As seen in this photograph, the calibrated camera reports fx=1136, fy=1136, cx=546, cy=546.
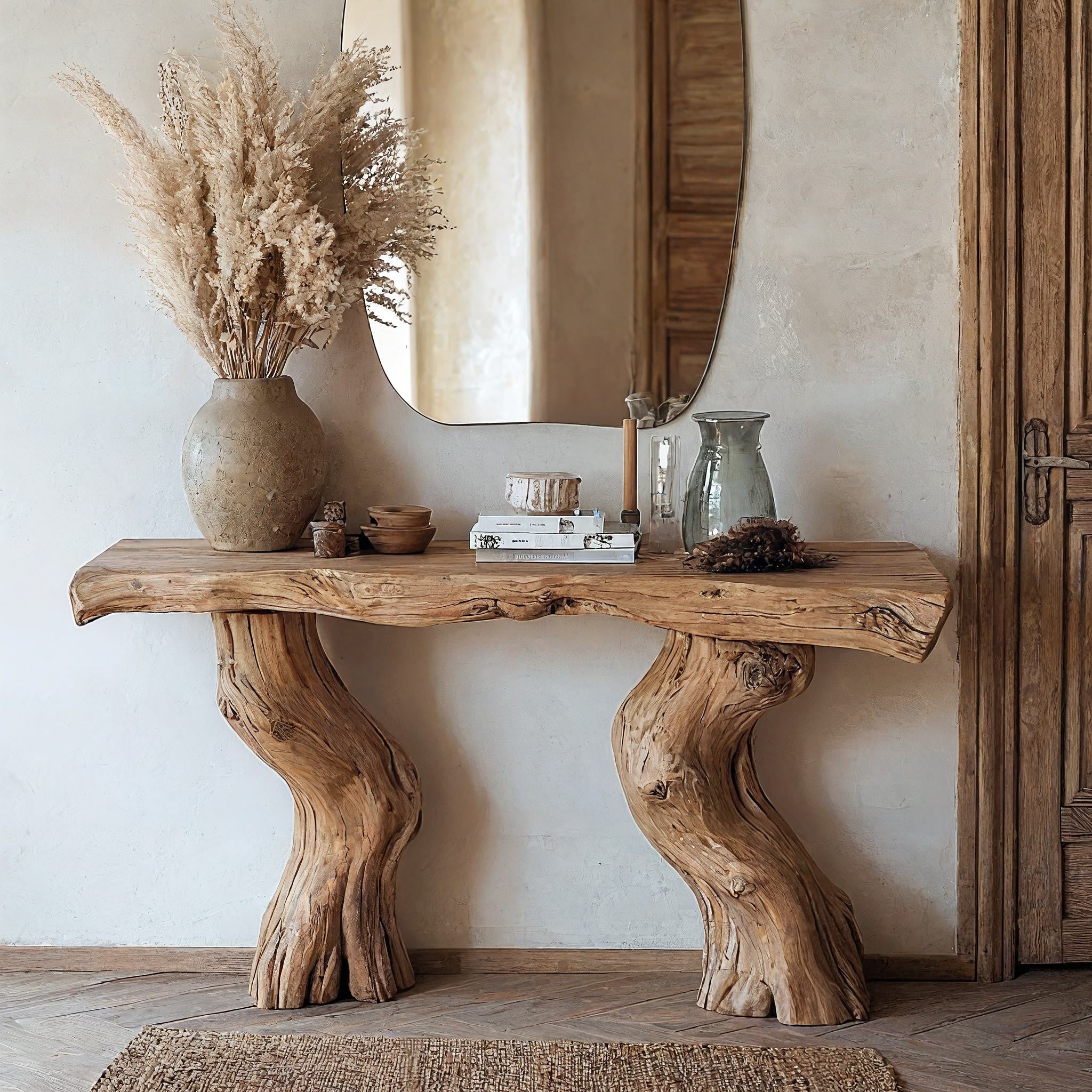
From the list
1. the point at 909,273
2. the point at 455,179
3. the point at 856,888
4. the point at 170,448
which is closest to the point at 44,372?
the point at 170,448

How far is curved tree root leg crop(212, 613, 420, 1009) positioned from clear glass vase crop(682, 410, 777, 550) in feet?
2.47

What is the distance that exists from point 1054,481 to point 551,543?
1.02 metres

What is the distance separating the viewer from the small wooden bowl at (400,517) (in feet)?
6.79

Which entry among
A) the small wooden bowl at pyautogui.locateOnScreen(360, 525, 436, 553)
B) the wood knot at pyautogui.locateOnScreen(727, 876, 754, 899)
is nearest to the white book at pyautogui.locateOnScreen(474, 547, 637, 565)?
the small wooden bowl at pyautogui.locateOnScreen(360, 525, 436, 553)

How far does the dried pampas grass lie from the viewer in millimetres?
1919

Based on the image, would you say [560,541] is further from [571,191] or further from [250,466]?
[571,191]

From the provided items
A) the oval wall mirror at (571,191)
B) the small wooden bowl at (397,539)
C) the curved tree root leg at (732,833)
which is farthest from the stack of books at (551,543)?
the oval wall mirror at (571,191)

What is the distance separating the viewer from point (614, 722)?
222cm

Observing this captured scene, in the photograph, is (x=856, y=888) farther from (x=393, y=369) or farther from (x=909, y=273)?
(x=393, y=369)

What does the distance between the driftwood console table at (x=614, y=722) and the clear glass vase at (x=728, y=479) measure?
0.12 meters

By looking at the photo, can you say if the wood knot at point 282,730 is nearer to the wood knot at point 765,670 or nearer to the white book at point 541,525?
the white book at point 541,525

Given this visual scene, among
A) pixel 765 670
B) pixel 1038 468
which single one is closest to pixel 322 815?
pixel 765 670

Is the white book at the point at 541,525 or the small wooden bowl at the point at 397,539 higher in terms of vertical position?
the white book at the point at 541,525

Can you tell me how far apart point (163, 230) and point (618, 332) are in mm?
856
